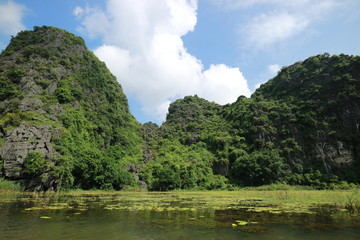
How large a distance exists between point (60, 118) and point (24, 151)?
1331 centimetres

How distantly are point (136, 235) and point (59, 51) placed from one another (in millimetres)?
66241

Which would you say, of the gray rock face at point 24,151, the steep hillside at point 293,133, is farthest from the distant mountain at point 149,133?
the steep hillside at point 293,133

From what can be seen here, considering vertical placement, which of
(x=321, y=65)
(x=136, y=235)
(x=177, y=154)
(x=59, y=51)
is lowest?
(x=136, y=235)

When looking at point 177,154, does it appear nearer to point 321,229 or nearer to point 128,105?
point 128,105

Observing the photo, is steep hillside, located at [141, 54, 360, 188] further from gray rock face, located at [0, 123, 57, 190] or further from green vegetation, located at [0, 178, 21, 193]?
green vegetation, located at [0, 178, 21, 193]

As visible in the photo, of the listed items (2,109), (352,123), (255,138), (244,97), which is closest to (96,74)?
(2,109)

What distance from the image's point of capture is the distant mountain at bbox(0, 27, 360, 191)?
35375 mm

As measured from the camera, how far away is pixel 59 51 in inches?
2425

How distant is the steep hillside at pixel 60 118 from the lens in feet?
102

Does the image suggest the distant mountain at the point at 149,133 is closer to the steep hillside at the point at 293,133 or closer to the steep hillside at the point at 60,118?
the steep hillside at the point at 60,118

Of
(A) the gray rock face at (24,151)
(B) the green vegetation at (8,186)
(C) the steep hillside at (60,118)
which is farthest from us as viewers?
(C) the steep hillside at (60,118)

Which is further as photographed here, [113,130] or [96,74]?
[96,74]

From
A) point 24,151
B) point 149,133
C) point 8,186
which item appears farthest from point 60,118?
point 149,133

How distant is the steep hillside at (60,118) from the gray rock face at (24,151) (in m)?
0.10
